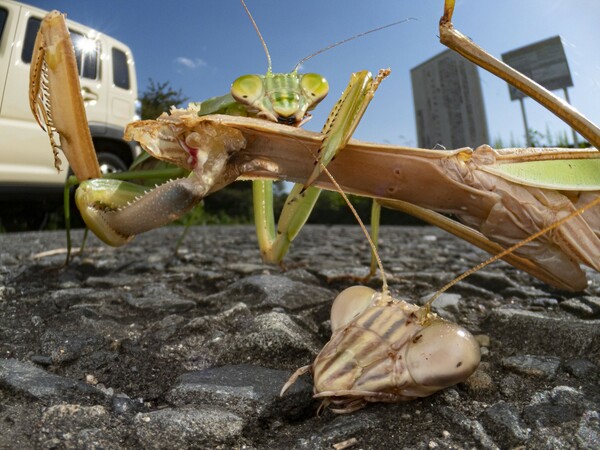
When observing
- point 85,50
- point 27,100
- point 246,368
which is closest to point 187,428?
point 246,368

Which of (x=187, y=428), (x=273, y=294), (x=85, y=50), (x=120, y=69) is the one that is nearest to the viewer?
(x=187, y=428)

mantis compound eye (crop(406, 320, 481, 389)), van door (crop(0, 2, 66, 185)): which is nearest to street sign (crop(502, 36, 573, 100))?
mantis compound eye (crop(406, 320, 481, 389))

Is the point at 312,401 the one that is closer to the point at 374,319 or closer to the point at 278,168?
the point at 374,319

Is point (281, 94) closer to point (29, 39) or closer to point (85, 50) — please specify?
point (85, 50)

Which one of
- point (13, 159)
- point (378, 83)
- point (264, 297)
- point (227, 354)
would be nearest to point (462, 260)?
point (264, 297)

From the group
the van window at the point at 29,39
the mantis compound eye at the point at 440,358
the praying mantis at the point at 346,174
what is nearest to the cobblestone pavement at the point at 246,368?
the mantis compound eye at the point at 440,358
